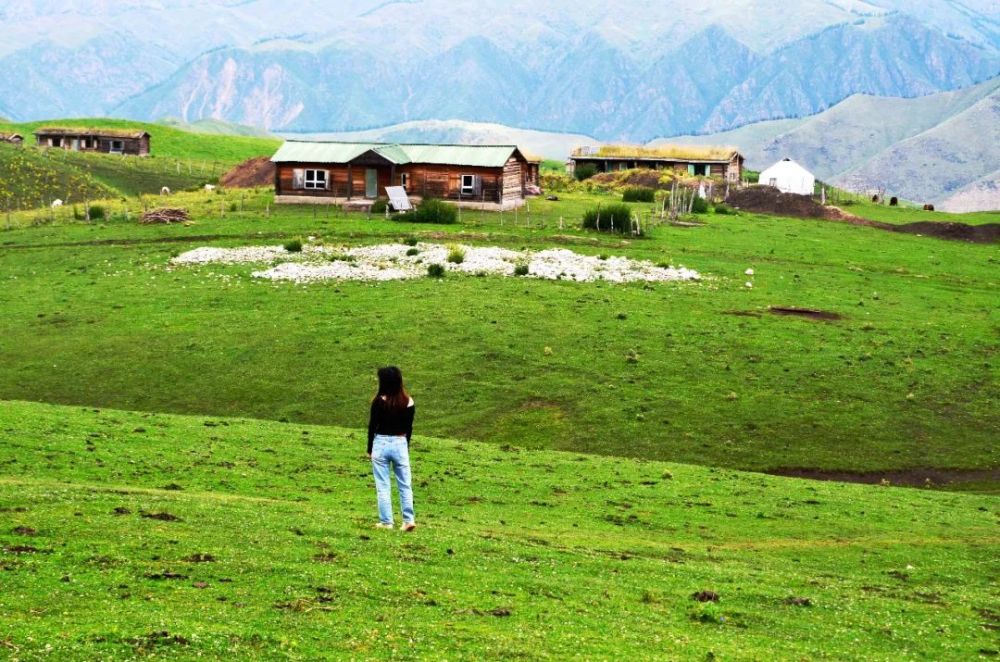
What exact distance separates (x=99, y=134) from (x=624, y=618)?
16834 cm

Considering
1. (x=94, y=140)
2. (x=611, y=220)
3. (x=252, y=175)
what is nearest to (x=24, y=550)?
(x=611, y=220)

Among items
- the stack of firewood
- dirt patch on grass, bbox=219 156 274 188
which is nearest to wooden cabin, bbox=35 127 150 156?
dirt patch on grass, bbox=219 156 274 188

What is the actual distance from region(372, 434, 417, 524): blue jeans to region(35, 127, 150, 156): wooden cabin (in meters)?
159

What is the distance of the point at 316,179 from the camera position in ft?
350

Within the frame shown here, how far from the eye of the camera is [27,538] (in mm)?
20641

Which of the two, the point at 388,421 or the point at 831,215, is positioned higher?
the point at 831,215

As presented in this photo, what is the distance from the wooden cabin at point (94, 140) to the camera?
573 ft

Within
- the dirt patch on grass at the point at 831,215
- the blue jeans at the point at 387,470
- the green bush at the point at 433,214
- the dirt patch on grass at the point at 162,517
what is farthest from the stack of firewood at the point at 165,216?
the blue jeans at the point at 387,470

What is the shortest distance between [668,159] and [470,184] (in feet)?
193

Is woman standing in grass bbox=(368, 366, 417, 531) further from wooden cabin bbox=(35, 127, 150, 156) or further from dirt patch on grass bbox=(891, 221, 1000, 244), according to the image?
wooden cabin bbox=(35, 127, 150, 156)

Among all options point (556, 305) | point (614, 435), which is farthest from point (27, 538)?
point (556, 305)

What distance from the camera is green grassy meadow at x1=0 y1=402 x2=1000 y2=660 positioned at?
1788 centimetres

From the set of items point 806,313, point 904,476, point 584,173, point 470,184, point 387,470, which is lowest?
point 904,476

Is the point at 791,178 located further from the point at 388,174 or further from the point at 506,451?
the point at 506,451
